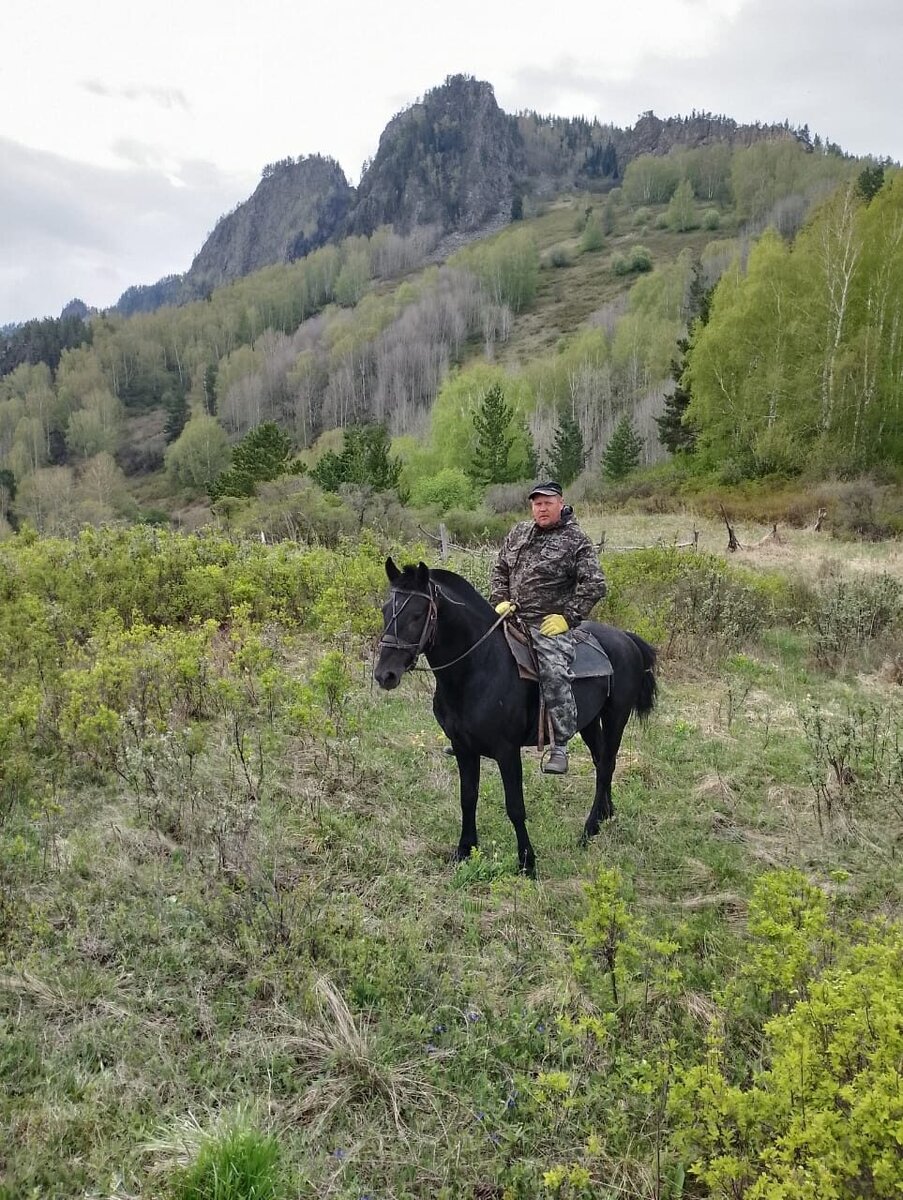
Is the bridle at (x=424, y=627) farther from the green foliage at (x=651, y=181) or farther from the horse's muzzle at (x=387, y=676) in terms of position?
the green foliage at (x=651, y=181)

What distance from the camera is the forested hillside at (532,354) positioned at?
2750cm

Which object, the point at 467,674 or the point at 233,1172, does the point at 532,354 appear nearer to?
the point at 467,674

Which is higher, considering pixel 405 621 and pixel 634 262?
pixel 634 262

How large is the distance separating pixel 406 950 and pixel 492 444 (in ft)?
127

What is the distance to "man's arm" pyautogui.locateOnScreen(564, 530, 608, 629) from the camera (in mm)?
5113

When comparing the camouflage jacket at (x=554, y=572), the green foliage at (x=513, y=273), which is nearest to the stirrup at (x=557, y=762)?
the camouflage jacket at (x=554, y=572)

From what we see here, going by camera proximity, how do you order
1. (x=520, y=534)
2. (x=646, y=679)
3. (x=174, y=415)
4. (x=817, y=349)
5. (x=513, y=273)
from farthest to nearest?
1. (x=513, y=273)
2. (x=174, y=415)
3. (x=817, y=349)
4. (x=646, y=679)
5. (x=520, y=534)

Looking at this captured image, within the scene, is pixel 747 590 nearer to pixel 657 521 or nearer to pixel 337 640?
pixel 337 640

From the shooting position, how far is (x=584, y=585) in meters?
5.13

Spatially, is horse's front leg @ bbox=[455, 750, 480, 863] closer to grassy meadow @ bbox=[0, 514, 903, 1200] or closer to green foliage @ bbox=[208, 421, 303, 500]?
grassy meadow @ bbox=[0, 514, 903, 1200]

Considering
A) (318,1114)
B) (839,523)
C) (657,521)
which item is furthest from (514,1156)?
(657,521)

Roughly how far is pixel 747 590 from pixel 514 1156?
10.9 metres

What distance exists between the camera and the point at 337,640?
9.23m

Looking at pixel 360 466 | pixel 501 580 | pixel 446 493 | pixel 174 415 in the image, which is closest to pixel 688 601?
pixel 501 580
